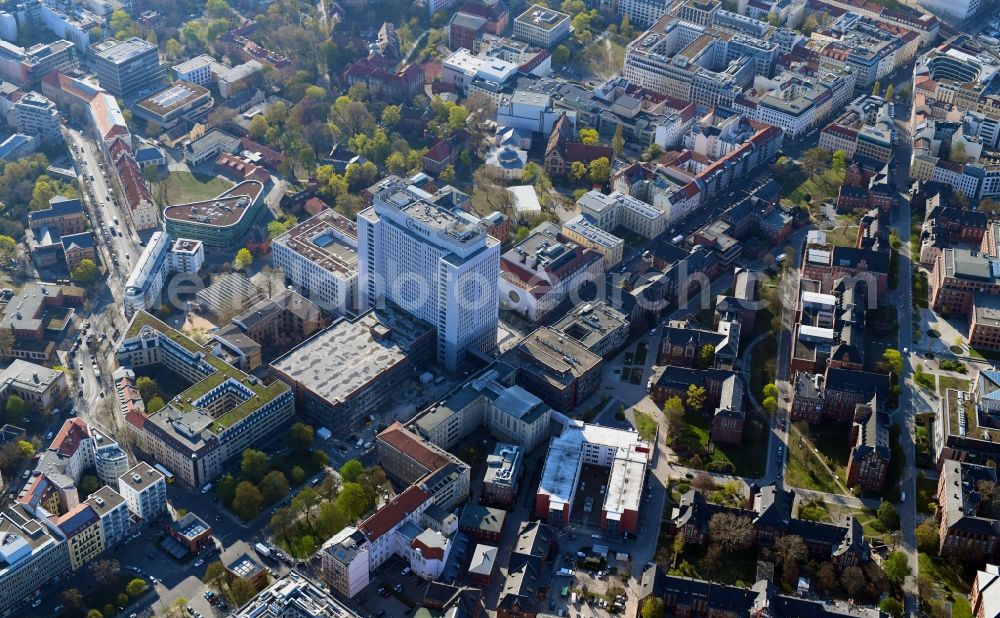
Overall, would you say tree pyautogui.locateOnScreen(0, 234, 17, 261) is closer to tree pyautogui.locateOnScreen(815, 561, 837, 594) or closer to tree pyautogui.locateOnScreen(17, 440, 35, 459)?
tree pyautogui.locateOnScreen(17, 440, 35, 459)

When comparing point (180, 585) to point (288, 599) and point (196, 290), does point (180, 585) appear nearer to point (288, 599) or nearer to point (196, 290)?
point (288, 599)

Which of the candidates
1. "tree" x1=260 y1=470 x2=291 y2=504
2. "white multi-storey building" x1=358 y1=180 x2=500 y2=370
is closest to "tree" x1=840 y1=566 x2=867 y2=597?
"white multi-storey building" x1=358 y1=180 x2=500 y2=370

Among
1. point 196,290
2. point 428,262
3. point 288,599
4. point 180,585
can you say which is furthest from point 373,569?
point 196,290

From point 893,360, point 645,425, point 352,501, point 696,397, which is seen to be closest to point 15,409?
point 352,501

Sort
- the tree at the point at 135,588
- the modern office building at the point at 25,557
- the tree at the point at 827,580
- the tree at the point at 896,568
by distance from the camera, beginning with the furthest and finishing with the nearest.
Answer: the tree at the point at 896,568, the tree at the point at 827,580, the tree at the point at 135,588, the modern office building at the point at 25,557

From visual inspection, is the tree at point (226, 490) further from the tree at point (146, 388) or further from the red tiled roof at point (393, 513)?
the tree at point (146, 388)

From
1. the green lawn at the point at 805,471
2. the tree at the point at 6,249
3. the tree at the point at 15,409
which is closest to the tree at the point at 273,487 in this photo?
the tree at the point at 15,409
